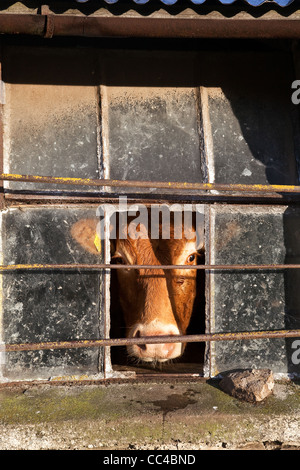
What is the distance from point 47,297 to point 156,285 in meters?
1.06

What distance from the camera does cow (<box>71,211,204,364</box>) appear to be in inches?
161

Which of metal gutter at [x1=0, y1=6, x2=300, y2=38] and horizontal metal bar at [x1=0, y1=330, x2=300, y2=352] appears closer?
horizontal metal bar at [x1=0, y1=330, x2=300, y2=352]

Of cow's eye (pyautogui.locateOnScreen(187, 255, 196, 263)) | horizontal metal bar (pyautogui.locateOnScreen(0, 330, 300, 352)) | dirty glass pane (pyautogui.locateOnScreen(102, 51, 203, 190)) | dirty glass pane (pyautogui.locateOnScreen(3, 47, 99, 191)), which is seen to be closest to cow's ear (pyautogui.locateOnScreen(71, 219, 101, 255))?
dirty glass pane (pyautogui.locateOnScreen(3, 47, 99, 191))

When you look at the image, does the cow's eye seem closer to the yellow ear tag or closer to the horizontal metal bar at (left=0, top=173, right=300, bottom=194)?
the yellow ear tag

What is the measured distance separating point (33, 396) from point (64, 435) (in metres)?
0.45

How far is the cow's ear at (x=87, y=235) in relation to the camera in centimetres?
383

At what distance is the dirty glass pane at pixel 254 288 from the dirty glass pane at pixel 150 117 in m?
0.54

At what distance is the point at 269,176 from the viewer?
4.10m

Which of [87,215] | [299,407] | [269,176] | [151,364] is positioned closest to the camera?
[299,407]

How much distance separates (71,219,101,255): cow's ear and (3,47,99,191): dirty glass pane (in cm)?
29

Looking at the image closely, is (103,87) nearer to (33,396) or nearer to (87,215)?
(87,215)

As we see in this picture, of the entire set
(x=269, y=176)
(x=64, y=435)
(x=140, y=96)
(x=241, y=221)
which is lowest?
(x=64, y=435)

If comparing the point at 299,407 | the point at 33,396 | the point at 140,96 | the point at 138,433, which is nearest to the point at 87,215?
the point at 140,96

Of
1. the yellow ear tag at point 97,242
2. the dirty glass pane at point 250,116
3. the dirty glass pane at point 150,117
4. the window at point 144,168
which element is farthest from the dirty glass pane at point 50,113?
the dirty glass pane at point 250,116
